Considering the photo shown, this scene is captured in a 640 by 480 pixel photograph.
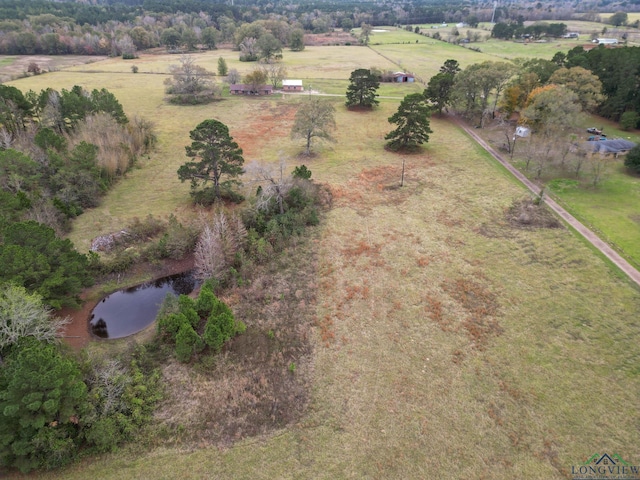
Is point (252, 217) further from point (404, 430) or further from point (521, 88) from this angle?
point (521, 88)

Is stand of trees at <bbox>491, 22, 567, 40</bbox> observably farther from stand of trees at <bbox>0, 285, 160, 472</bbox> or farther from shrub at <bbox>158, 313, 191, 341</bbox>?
stand of trees at <bbox>0, 285, 160, 472</bbox>

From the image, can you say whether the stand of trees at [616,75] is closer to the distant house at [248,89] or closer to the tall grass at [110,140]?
the distant house at [248,89]

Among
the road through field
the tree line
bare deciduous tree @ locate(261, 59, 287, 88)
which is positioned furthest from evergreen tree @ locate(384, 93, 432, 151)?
bare deciduous tree @ locate(261, 59, 287, 88)

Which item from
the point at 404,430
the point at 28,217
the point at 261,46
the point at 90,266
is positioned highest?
the point at 261,46

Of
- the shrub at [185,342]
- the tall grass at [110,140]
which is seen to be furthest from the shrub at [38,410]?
the tall grass at [110,140]

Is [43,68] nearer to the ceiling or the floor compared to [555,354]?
nearer to the ceiling

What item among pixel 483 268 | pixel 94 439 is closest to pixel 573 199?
pixel 483 268
